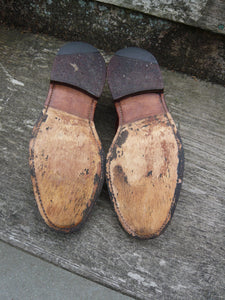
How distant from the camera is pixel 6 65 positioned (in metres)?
1.14

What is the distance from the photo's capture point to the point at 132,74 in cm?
93

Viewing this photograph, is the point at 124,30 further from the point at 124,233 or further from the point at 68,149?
the point at 124,233

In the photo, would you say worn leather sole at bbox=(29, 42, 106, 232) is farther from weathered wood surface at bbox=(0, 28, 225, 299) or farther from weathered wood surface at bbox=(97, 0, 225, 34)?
weathered wood surface at bbox=(97, 0, 225, 34)

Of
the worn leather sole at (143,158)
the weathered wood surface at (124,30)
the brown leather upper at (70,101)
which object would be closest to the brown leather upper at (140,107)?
the worn leather sole at (143,158)

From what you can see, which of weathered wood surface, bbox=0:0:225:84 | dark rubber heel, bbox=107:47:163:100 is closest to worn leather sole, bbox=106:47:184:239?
dark rubber heel, bbox=107:47:163:100

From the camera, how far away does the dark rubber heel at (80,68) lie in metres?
0.90

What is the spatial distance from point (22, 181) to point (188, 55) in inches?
32.0

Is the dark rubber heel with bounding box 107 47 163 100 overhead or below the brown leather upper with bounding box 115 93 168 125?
overhead

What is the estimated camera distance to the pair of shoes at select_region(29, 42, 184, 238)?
2.62 feet

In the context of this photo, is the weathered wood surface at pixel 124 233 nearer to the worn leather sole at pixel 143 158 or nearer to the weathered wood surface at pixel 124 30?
the worn leather sole at pixel 143 158

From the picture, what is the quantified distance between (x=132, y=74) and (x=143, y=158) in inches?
11.5

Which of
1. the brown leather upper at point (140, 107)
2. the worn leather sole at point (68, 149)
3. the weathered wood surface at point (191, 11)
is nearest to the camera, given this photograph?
the worn leather sole at point (68, 149)

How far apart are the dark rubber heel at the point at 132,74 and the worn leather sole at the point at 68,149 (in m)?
0.05

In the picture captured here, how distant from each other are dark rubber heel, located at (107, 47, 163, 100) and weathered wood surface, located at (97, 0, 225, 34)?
0.72ft
